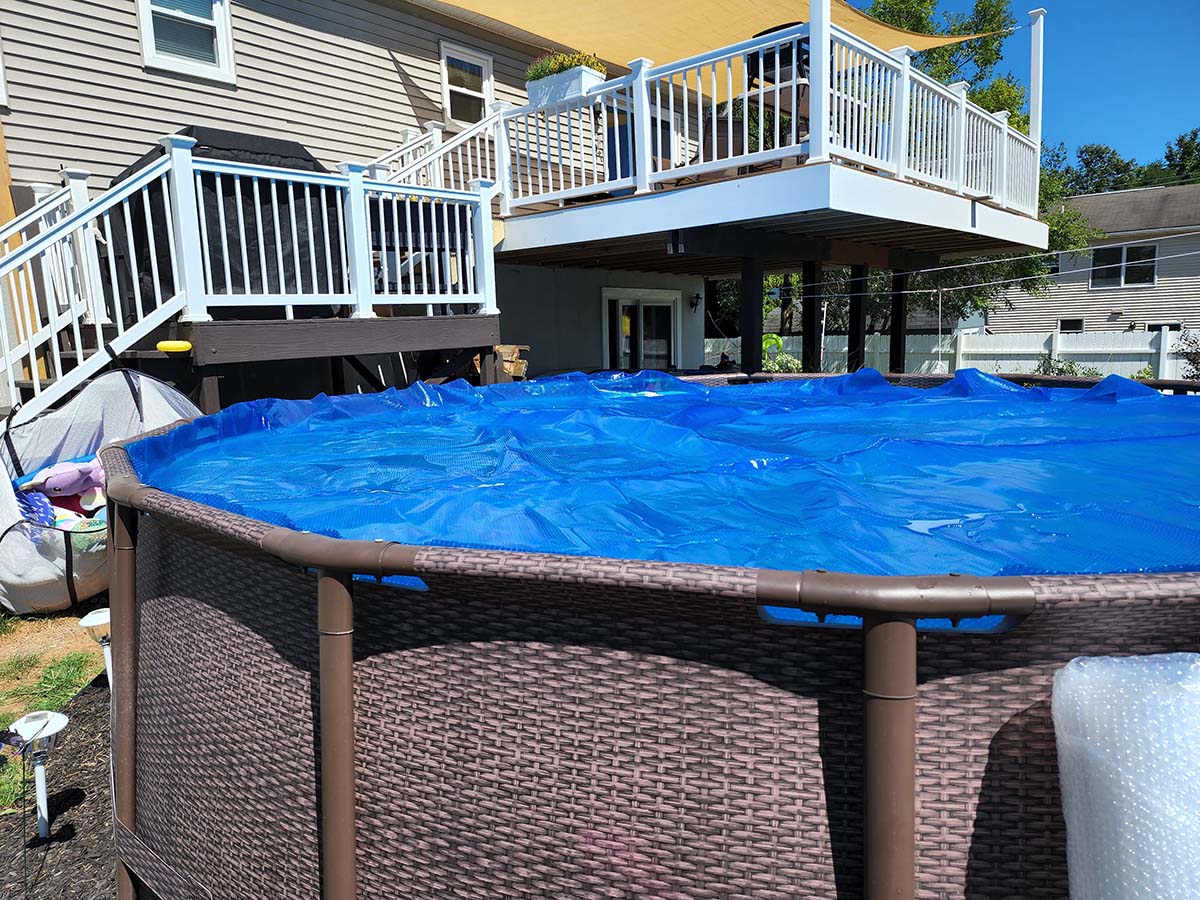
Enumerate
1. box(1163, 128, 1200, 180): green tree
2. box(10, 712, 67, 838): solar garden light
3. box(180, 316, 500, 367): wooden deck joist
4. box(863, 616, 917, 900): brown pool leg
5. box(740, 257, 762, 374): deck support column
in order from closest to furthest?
box(863, 616, 917, 900): brown pool leg
box(10, 712, 67, 838): solar garden light
box(180, 316, 500, 367): wooden deck joist
box(740, 257, 762, 374): deck support column
box(1163, 128, 1200, 180): green tree

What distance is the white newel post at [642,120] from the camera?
23.3 feet

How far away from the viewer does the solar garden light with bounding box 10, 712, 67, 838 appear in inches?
95.3

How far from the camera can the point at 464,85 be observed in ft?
33.9

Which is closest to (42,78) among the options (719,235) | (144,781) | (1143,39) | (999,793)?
(719,235)

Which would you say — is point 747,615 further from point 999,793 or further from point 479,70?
point 479,70

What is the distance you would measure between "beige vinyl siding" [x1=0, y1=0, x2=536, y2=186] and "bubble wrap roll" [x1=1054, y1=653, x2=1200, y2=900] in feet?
27.3

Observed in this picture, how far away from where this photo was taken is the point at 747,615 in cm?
122

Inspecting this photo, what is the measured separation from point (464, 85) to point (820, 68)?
583cm

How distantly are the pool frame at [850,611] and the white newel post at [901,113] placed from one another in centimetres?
692

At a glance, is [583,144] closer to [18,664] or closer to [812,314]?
[812,314]

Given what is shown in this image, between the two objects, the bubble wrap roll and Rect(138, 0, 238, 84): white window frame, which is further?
Rect(138, 0, 238, 84): white window frame

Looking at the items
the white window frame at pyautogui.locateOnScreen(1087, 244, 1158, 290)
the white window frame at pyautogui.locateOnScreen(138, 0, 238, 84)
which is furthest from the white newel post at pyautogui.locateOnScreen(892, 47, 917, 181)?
the white window frame at pyautogui.locateOnScreen(1087, 244, 1158, 290)

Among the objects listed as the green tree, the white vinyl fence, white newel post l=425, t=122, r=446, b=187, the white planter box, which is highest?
the green tree

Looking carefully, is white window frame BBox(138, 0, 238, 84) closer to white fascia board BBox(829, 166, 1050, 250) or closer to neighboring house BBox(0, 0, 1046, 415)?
neighboring house BBox(0, 0, 1046, 415)
